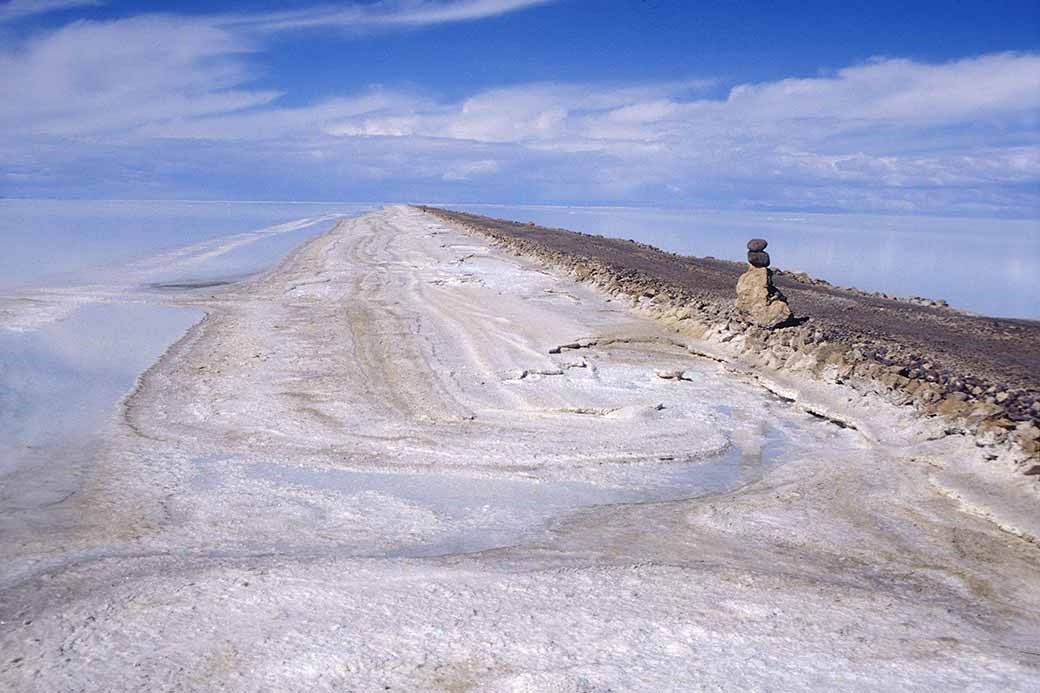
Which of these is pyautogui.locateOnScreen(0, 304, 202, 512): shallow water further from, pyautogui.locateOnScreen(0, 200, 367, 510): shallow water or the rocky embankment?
the rocky embankment

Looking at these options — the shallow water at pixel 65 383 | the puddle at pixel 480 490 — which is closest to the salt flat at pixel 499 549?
the puddle at pixel 480 490

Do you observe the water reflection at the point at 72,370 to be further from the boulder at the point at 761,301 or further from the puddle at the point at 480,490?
the boulder at the point at 761,301

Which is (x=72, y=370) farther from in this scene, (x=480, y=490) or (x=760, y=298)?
(x=760, y=298)

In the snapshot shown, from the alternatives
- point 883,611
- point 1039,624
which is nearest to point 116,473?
point 883,611

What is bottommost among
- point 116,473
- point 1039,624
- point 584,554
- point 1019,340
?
point 116,473

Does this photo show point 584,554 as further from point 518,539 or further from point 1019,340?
point 1019,340

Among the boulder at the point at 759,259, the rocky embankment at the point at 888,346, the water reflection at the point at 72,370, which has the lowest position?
the water reflection at the point at 72,370

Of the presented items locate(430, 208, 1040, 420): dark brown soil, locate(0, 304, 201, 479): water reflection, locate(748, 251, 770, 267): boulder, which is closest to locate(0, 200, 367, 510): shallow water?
locate(0, 304, 201, 479): water reflection
